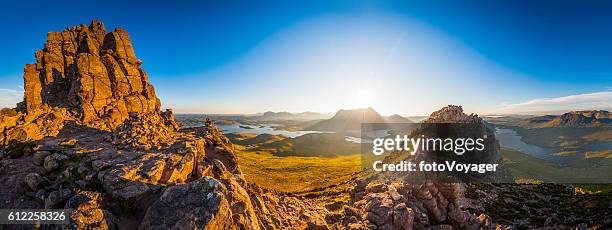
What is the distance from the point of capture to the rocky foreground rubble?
19.7 m

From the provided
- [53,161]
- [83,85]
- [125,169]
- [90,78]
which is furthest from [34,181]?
[90,78]

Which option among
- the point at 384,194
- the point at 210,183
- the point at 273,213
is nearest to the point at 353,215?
the point at 384,194

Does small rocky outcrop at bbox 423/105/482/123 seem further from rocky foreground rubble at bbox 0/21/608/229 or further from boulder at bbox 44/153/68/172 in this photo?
boulder at bbox 44/153/68/172

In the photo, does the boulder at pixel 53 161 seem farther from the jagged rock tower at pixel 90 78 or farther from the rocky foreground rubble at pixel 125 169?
the jagged rock tower at pixel 90 78

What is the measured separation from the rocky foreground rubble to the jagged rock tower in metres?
0.17

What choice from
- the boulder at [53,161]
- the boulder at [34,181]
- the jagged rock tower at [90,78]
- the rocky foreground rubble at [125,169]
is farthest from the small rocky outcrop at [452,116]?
the boulder at [34,181]

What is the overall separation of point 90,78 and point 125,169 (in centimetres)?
3197

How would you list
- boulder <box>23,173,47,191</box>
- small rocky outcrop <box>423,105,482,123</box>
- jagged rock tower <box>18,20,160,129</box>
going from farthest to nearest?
small rocky outcrop <box>423,105,482,123</box> < jagged rock tower <box>18,20,160,129</box> < boulder <box>23,173,47,191</box>

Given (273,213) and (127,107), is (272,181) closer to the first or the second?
(127,107)

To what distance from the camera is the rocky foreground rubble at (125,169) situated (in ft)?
64.7

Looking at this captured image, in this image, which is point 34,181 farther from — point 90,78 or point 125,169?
point 90,78

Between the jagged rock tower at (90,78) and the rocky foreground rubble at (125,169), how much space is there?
17 cm

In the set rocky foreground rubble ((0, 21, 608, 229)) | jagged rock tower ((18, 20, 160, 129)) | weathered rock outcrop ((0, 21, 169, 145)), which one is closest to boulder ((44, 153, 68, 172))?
rocky foreground rubble ((0, 21, 608, 229))

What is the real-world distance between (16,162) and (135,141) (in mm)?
10163
